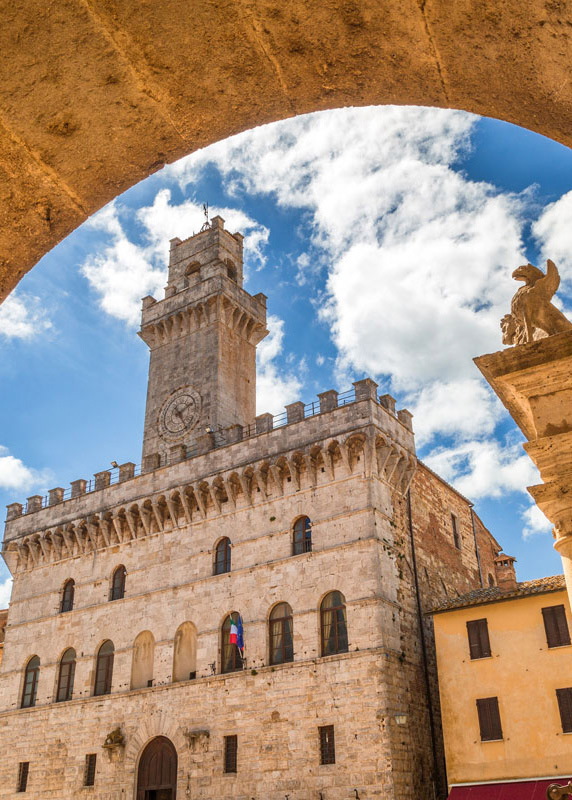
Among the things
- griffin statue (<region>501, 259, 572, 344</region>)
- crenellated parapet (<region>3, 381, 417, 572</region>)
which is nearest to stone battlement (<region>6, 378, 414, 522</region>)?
crenellated parapet (<region>3, 381, 417, 572</region>)

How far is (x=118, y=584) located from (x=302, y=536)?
8.19m

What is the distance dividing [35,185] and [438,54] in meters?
1.74

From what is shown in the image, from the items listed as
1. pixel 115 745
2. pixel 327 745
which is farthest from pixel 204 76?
pixel 115 745

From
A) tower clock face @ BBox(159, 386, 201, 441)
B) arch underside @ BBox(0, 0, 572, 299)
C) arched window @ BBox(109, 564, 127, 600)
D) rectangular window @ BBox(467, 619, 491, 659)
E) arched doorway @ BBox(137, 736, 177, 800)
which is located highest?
tower clock face @ BBox(159, 386, 201, 441)

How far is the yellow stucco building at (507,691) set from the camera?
18.6m

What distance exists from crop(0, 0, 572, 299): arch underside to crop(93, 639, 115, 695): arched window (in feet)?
82.5

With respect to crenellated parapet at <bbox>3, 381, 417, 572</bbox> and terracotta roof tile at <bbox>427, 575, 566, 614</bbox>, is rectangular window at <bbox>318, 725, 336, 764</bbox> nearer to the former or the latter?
terracotta roof tile at <bbox>427, 575, 566, 614</bbox>

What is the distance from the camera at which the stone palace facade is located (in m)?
20.5

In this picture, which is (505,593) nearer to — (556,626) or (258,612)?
(556,626)

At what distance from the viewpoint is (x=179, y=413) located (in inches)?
1184

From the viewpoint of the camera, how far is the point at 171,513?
86.5 feet

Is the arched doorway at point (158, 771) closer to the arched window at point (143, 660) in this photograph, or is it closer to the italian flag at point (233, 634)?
the arched window at point (143, 660)

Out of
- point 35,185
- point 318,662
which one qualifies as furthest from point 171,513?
point 35,185

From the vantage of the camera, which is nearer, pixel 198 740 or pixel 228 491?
pixel 198 740
